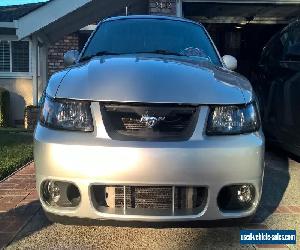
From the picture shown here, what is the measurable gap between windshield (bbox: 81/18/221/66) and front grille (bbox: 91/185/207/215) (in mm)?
1662

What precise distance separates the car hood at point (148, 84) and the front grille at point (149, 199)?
533 mm

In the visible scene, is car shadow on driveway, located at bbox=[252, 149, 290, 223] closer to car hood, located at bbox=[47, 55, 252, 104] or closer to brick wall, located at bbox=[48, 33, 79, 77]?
car hood, located at bbox=[47, 55, 252, 104]

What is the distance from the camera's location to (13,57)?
44.2 ft

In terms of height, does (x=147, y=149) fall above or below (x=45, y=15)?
below

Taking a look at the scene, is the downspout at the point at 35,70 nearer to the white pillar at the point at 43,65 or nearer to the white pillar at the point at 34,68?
the white pillar at the point at 34,68

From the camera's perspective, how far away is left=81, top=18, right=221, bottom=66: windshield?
13.3 feet

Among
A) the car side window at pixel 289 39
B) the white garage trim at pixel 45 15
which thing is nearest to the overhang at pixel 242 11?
the white garage trim at pixel 45 15

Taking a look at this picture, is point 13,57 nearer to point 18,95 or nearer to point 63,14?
point 18,95

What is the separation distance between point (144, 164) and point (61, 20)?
9715mm

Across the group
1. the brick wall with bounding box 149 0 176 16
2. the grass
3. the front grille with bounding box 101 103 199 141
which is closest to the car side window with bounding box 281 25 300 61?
the front grille with bounding box 101 103 199 141

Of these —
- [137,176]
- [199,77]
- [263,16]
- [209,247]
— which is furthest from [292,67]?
[263,16]

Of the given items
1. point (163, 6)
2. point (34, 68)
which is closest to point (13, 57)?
point (34, 68)

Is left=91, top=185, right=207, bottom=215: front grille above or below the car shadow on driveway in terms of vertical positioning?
above

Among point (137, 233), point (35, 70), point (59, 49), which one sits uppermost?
point (59, 49)
